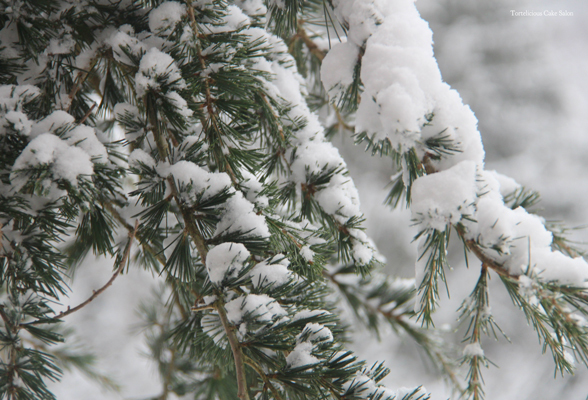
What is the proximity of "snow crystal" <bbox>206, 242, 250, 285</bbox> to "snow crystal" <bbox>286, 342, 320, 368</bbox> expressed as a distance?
115mm

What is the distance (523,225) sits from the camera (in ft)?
Answer: 1.16

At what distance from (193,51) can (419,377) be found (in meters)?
3.83

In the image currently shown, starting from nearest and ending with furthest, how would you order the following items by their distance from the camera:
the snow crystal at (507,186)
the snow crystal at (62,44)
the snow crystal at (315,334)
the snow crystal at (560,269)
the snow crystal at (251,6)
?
the snow crystal at (560,269) < the snow crystal at (315,334) < the snow crystal at (62,44) < the snow crystal at (251,6) < the snow crystal at (507,186)

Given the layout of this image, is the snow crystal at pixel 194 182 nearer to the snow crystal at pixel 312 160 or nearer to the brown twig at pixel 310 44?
the snow crystal at pixel 312 160

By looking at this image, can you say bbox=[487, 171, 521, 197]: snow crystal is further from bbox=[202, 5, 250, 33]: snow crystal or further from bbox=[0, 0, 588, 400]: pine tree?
bbox=[202, 5, 250, 33]: snow crystal

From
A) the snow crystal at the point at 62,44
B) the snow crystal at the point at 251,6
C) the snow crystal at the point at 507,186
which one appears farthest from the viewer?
the snow crystal at the point at 507,186

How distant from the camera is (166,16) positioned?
0.49 meters

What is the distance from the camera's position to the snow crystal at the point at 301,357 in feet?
1.31

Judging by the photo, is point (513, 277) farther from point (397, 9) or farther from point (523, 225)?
point (397, 9)

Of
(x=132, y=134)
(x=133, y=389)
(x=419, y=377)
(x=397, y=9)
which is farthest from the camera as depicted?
(x=419, y=377)

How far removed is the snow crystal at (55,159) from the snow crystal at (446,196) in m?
0.39

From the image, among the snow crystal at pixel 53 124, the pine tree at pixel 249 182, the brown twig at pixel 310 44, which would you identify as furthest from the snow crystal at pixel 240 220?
the brown twig at pixel 310 44

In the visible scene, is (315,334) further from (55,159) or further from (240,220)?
(55,159)

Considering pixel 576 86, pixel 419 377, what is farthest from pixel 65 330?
pixel 576 86
